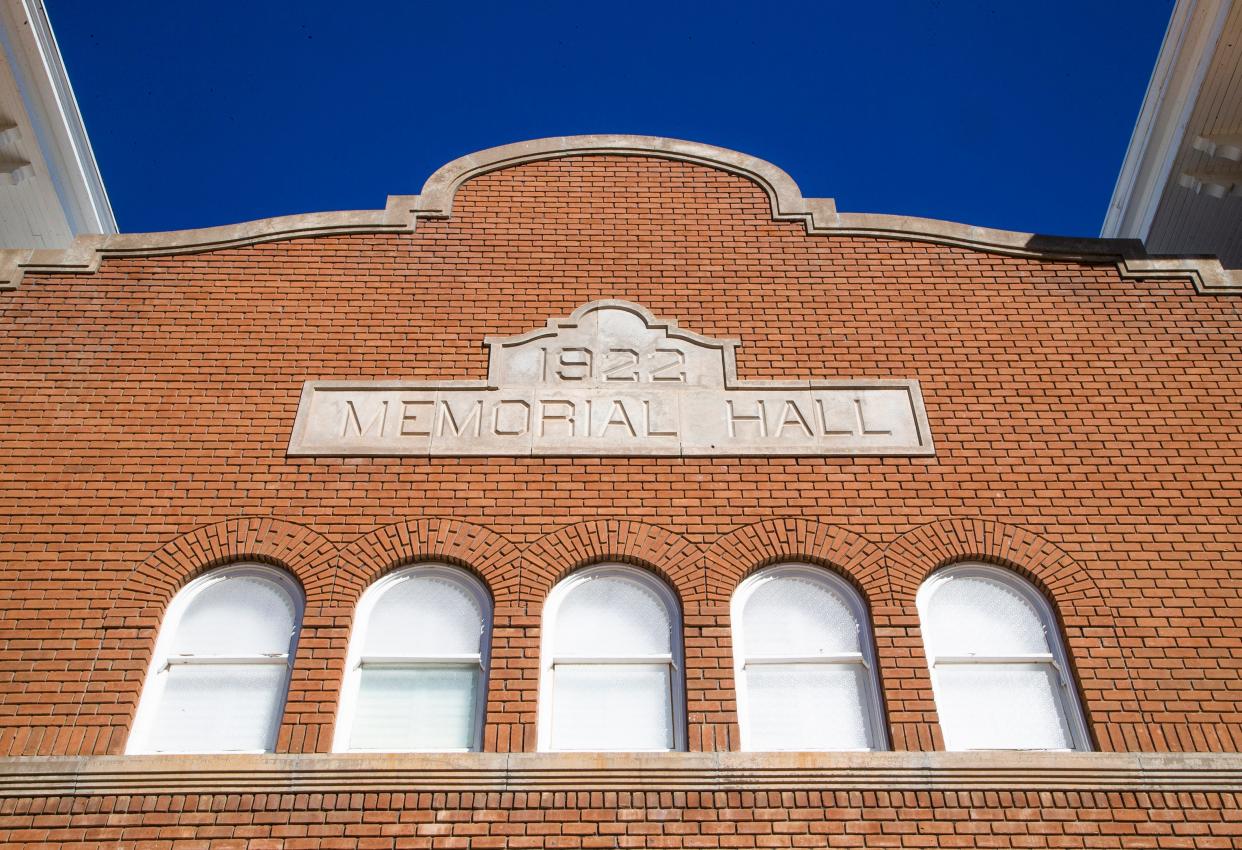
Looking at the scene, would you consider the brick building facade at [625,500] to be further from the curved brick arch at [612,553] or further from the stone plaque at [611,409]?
the stone plaque at [611,409]

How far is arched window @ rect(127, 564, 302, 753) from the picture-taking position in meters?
7.58

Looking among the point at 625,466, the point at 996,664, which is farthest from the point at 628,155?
the point at 996,664

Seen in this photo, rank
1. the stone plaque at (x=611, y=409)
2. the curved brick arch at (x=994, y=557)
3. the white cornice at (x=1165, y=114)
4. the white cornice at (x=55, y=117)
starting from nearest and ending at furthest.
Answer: the curved brick arch at (x=994, y=557)
the stone plaque at (x=611, y=409)
the white cornice at (x=1165, y=114)
the white cornice at (x=55, y=117)

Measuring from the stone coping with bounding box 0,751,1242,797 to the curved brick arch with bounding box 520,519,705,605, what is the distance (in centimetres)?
132

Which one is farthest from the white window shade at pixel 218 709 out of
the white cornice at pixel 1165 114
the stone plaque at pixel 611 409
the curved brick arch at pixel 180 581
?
the white cornice at pixel 1165 114

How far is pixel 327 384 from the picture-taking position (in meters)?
9.35

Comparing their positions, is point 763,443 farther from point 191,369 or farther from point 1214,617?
point 191,369

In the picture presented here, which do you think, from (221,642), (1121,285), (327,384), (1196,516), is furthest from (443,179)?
(1196,516)

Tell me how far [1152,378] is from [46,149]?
1106cm

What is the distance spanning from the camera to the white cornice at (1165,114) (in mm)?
10648

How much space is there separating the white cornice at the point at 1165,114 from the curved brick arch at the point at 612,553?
22.9 ft

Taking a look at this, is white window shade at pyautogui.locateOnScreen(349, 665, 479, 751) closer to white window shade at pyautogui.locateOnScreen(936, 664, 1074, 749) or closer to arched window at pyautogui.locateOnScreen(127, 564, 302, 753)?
arched window at pyautogui.locateOnScreen(127, 564, 302, 753)

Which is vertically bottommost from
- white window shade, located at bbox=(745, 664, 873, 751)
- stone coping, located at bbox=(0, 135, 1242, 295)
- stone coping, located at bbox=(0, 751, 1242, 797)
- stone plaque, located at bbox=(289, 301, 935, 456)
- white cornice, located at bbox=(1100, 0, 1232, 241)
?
stone coping, located at bbox=(0, 751, 1242, 797)

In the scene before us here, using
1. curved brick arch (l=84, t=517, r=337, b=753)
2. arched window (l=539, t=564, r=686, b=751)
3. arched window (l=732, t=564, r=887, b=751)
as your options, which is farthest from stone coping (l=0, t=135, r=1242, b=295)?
arched window (l=539, t=564, r=686, b=751)
